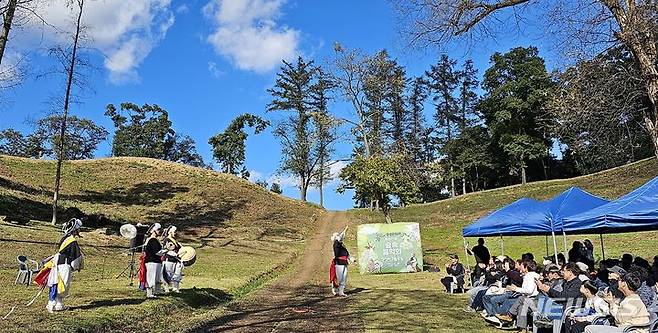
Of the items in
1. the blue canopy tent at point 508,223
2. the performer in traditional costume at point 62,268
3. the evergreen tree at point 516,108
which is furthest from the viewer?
the evergreen tree at point 516,108

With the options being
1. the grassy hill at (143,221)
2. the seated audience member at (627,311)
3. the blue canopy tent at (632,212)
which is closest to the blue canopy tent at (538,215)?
the blue canopy tent at (632,212)

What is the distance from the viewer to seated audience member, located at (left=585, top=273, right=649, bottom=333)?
6.11 m

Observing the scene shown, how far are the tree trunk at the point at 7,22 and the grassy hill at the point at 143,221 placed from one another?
5318mm

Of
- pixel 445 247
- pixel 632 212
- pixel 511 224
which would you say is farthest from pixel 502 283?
pixel 445 247

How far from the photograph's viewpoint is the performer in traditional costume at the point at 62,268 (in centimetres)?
920

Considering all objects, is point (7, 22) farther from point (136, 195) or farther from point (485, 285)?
point (136, 195)

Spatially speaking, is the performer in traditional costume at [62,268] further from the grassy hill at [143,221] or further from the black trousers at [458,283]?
the black trousers at [458,283]

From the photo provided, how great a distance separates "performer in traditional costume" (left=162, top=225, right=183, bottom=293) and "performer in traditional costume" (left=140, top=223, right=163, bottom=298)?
0.64m

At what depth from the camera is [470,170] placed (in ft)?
194

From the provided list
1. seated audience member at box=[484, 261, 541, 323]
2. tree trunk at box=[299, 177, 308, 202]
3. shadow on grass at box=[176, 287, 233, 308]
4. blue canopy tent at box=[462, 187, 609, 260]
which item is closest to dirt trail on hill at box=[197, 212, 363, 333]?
shadow on grass at box=[176, 287, 233, 308]

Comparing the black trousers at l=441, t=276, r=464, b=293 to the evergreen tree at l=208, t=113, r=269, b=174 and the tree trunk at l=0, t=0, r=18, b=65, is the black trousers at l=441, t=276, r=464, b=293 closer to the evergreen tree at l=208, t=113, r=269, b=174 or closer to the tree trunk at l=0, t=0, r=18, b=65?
the tree trunk at l=0, t=0, r=18, b=65

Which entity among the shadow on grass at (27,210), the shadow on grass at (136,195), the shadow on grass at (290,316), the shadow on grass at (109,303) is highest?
the shadow on grass at (136,195)

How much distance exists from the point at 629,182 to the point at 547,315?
3215 cm

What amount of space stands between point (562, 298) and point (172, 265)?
8857mm
